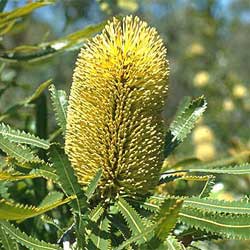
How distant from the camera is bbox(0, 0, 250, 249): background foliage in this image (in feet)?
5.72

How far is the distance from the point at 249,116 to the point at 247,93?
0.22m

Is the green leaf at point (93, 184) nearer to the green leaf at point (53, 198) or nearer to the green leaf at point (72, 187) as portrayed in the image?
the green leaf at point (72, 187)

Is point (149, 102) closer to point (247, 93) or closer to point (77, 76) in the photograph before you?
point (77, 76)

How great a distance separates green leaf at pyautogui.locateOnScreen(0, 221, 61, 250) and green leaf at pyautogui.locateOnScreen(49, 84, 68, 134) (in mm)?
304

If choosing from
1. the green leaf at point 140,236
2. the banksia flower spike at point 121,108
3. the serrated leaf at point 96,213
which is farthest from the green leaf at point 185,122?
the green leaf at point 140,236

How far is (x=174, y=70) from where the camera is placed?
14375mm

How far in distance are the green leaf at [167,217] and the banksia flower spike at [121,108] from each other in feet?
0.79

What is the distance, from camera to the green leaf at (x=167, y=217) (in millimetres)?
998

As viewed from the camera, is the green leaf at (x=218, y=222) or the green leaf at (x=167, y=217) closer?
the green leaf at (x=167, y=217)

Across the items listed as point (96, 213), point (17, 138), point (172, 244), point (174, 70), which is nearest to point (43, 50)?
point (17, 138)

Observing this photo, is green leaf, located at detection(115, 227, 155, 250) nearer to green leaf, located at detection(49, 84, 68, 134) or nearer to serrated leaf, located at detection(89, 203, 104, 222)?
serrated leaf, located at detection(89, 203, 104, 222)

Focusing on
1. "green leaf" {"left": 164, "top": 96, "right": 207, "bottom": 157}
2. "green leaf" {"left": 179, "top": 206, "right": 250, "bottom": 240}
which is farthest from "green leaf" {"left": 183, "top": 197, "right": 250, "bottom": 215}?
"green leaf" {"left": 164, "top": 96, "right": 207, "bottom": 157}

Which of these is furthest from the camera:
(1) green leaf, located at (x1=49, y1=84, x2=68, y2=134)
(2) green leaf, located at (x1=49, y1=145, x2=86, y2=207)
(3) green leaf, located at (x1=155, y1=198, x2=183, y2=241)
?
(1) green leaf, located at (x1=49, y1=84, x2=68, y2=134)

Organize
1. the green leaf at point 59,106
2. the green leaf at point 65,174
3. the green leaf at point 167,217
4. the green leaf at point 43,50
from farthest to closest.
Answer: the green leaf at point 43,50 → the green leaf at point 59,106 → the green leaf at point 65,174 → the green leaf at point 167,217
